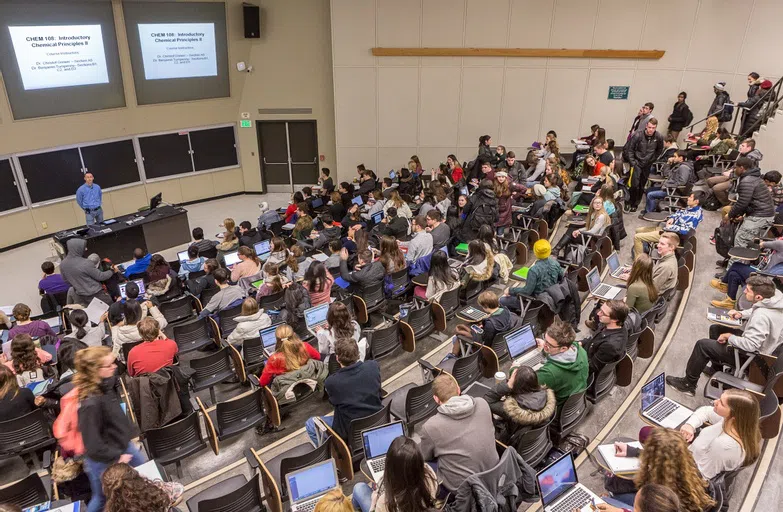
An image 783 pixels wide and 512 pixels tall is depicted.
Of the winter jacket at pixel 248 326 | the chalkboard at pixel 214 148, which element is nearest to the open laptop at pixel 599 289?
the winter jacket at pixel 248 326

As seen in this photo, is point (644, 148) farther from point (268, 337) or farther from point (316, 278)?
point (268, 337)

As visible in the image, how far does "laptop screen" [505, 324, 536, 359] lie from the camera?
218 inches

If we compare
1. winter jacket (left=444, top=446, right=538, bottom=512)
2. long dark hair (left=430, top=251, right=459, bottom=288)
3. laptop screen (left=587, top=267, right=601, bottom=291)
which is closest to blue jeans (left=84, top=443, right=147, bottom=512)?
winter jacket (left=444, top=446, right=538, bottom=512)

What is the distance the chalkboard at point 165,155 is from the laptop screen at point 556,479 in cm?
1263

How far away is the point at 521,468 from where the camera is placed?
390 centimetres

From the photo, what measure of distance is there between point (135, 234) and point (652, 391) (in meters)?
10.3

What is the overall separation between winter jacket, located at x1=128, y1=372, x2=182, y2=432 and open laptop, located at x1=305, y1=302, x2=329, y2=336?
1.68 metres

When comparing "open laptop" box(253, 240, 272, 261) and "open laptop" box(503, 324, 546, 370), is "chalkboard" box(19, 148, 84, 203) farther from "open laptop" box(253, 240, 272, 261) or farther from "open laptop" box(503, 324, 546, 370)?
"open laptop" box(503, 324, 546, 370)

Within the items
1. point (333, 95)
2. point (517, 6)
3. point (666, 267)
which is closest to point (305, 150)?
point (333, 95)

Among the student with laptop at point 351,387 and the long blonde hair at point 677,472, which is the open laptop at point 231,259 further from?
the long blonde hair at point 677,472

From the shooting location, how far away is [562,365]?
184 inches

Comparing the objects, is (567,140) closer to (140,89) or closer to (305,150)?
(305,150)

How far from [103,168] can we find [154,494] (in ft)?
37.4

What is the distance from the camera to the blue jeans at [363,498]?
148 inches
